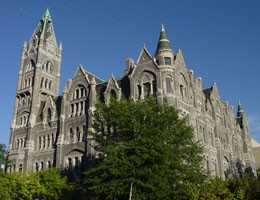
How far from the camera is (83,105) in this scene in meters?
51.2

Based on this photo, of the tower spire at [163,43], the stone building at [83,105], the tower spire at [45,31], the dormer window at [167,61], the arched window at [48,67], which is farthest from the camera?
the tower spire at [45,31]

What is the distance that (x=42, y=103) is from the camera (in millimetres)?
58375

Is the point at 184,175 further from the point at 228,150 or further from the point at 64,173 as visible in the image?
the point at 228,150

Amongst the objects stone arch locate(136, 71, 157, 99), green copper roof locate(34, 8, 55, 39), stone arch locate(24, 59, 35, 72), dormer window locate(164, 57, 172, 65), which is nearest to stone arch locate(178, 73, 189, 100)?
dormer window locate(164, 57, 172, 65)

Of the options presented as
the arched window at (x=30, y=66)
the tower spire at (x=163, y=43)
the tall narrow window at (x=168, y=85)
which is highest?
the arched window at (x=30, y=66)

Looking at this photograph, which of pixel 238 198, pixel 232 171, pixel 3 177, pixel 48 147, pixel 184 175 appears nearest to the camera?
pixel 238 198

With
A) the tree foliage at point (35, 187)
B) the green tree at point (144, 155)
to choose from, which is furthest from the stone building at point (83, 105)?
the green tree at point (144, 155)

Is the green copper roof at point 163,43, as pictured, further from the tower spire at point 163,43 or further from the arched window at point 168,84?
the arched window at point 168,84

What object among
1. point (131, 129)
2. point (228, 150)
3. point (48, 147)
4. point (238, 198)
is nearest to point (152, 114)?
point (131, 129)

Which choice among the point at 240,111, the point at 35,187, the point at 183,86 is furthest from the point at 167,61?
the point at 240,111

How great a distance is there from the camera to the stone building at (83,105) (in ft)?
151

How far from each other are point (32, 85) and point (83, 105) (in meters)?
13.7

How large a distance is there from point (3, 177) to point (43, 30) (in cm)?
3419

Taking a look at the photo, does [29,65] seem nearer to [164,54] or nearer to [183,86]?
[164,54]
